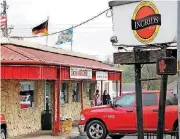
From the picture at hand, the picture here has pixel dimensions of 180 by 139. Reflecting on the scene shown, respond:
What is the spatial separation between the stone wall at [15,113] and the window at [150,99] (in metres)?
5.16

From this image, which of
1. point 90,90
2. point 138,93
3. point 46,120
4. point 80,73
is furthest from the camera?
point 90,90

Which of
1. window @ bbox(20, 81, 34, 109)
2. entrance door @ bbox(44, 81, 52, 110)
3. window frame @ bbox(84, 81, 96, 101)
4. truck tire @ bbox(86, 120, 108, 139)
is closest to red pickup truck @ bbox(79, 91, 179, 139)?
truck tire @ bbox(86, 120, 108, 139)

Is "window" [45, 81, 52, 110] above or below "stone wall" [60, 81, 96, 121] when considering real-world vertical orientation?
above

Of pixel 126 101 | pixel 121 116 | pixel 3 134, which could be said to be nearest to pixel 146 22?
pixel 3 134

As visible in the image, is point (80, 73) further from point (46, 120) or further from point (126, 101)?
point (126, 101)

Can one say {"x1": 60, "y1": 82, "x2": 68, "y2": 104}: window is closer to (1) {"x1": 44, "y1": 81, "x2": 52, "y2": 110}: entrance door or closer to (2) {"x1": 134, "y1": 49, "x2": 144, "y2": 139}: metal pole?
(1) {"x1": 44, "y1": 81, "x2": 52, "y2": 110}: entrance door

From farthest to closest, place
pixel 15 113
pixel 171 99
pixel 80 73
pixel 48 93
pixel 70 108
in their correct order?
pixel 70 108 < pixel 48 93 < pixel 80 73 < pixel 15 113 < pixel 171 99

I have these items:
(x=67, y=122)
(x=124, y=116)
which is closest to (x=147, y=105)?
(x=124, y=116)

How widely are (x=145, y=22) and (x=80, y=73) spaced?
11071 mm

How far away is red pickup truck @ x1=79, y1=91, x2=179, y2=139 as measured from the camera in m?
15.9

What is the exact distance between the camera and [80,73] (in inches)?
765

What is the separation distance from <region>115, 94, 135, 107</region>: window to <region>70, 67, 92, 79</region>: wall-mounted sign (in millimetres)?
2936

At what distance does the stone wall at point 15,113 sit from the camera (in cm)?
1680

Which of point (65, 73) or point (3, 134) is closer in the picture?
point (3, 134)
